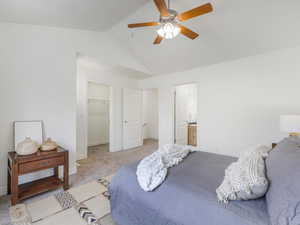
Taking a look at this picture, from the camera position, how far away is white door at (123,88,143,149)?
A: 15.4ft

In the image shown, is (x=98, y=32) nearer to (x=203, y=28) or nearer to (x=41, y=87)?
(x=41, y=87)

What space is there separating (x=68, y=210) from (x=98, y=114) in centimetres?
409

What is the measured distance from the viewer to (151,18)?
2.71 m

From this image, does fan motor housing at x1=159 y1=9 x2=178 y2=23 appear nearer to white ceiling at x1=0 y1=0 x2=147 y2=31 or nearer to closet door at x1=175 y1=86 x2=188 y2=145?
white ceiling at x1=0 y1=0 x2=147 y2=31

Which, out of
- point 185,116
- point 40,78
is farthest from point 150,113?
point 40,78

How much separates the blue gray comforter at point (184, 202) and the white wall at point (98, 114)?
4182 mm

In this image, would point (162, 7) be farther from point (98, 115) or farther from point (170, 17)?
point (98, 115)

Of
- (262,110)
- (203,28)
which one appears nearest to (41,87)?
(203,28)

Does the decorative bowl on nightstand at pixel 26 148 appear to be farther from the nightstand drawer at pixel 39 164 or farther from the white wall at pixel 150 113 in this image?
the white wall at pixel 150 113

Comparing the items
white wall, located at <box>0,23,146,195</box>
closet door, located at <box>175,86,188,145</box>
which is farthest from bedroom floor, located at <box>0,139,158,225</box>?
closet door, located at <box>175,86,188,145</box>

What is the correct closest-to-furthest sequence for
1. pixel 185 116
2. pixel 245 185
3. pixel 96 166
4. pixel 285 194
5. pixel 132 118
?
pixel 285 194 < pixel 245 185 < pixel 96 166 < pixel 132 118 < pixel 185 116

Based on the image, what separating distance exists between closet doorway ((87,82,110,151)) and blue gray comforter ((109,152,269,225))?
404 centimetres

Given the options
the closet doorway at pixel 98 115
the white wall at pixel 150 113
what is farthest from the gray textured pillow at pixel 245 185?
the white wall at pixel 150 113

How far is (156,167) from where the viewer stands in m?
1.43
